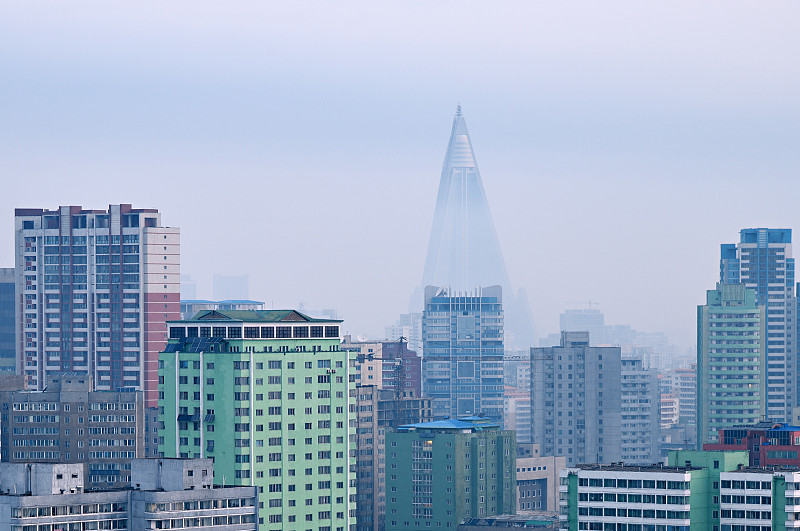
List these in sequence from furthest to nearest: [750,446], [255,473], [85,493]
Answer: [750,446] → [255,473] → [85,493]

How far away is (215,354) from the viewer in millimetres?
160875

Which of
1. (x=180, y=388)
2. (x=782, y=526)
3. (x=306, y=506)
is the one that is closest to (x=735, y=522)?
(x=782, y=526)

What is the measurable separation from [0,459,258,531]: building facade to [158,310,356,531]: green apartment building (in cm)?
1631

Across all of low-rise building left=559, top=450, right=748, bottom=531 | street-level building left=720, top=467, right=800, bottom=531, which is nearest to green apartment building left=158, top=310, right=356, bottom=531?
low-rise building left=559, top=450, right=748, bottom=531

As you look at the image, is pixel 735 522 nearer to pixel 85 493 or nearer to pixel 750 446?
pixel 750 446

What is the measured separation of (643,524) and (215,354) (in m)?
37.8

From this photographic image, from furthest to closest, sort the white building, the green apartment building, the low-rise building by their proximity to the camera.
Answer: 1. the green apartment building
2. the low-rise building
3. the white building

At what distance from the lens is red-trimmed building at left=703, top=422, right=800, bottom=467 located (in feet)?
580

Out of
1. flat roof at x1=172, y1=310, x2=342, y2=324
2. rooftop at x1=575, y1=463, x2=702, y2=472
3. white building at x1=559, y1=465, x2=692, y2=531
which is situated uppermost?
flat roof at x1=172, y1=310, x2=342, y2=324

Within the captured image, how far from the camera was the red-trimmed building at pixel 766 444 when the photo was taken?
17675cm

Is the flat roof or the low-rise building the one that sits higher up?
the flat roof

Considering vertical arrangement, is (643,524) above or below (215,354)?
below

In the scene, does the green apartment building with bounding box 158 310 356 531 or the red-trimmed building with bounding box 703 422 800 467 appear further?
the red-trimmed building with bounding box 703 422 800 467

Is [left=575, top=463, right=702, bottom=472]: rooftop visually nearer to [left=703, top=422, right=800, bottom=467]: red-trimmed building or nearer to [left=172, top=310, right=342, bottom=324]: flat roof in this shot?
[left=703, top=422, right=800, bottom=467]: red-trimmed building
